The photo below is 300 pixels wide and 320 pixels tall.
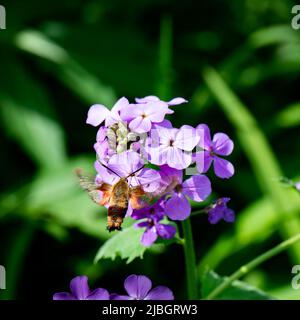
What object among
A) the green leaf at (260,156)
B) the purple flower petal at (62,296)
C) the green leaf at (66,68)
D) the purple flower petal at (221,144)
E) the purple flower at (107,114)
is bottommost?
the purple flower petal at (62,296)

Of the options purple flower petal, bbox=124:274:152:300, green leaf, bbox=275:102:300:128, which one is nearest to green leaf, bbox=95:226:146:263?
purple flower petal, bbox=124:274:152:300

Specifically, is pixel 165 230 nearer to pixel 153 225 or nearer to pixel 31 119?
pixel 153 225

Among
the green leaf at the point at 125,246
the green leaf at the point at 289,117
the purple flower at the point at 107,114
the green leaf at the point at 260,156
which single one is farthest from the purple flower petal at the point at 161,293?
the green leaf at the point at 289,117

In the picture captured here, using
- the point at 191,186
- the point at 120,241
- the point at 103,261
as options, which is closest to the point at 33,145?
the point at 103,261

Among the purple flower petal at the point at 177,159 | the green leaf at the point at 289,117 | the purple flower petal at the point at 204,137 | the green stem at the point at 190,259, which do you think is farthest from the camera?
the green leaf at the point at 289,117

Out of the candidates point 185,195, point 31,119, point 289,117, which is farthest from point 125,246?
point 289,117

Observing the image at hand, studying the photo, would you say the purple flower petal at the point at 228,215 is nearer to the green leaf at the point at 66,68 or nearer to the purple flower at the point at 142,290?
the purple flower at the point at 142,290
